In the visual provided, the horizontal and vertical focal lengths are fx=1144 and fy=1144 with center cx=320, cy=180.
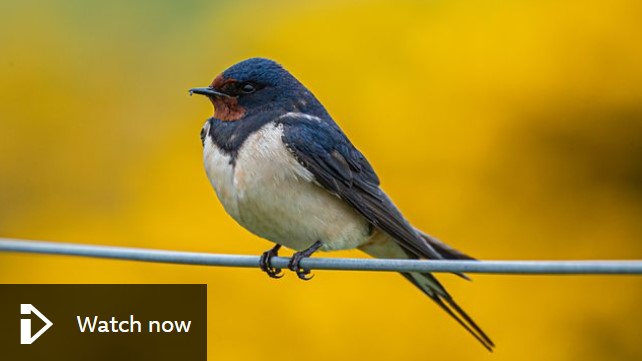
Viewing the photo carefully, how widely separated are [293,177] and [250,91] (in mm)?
429

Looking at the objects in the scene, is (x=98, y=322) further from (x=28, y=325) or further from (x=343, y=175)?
(x=343, y=175)

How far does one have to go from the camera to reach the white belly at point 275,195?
159 inches

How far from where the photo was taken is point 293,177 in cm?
410

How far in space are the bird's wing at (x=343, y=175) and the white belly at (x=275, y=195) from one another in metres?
0.04

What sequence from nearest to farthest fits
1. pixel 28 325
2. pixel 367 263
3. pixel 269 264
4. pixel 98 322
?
pixel 367 263
pixel 269 264
pixel 28 325
pixel 98 322

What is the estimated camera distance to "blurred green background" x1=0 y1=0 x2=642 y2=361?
16.9 ft

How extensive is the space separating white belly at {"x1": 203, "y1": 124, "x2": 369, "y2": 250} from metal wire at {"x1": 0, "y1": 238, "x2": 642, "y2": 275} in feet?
0.99

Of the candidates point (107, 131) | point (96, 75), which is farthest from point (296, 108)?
point (96, 75)

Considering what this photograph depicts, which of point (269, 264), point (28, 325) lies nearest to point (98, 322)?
point (28, 325)

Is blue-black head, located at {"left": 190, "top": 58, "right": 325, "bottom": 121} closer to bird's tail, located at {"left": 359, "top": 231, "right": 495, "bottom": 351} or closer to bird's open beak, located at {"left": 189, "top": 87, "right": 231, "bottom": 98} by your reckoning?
bird's open beak, located at {"left": 189, "top": 87, "right": 231, "bottom": 98}

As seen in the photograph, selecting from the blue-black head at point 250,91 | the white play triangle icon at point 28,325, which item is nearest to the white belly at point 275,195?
the blue-black head at point 250,91

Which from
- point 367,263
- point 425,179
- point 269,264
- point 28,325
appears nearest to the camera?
point 367,263

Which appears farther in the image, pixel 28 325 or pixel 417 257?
pixel 28 325

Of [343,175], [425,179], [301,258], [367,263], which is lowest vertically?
[367,263]
